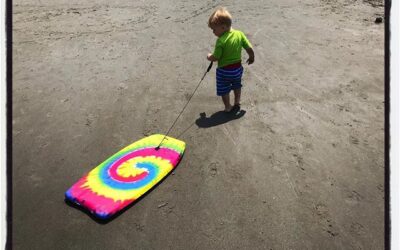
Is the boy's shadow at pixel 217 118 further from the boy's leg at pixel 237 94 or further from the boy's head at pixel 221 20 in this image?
the boy's head at pixel 221 20

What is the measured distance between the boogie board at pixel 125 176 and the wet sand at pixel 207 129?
0.37 feet

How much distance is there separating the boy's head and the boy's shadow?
110cm

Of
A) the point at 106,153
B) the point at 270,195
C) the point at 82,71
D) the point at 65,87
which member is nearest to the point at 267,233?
the point at 270,195

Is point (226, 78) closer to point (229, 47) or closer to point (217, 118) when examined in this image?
point (229, 47)

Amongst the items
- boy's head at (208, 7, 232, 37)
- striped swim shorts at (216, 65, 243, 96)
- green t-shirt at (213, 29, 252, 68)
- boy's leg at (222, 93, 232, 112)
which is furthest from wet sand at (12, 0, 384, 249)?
boy's head at (208, 7, 232, 37)

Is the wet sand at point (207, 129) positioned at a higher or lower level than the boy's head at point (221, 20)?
lower

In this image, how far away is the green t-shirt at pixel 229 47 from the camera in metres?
4.25

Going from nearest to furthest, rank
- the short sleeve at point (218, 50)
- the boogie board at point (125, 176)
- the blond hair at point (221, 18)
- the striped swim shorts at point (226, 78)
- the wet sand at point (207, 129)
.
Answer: the wet sand at point (207, 129)
the boogie board at point (125, 176)
the blond hair at point (221, 18)
the short sleeve at point (218, 50)
the striped swim shorts at point (226, 78)

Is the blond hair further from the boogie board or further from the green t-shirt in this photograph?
the boogie board

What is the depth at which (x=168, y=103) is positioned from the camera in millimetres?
4992

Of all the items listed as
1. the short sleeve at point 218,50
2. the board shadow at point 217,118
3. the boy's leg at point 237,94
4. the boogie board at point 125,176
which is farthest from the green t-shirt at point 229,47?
the boogie board at point 125,176

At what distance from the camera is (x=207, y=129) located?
14.5ft

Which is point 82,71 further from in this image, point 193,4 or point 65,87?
point 193,4

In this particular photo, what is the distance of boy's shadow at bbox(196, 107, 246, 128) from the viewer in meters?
4.53
